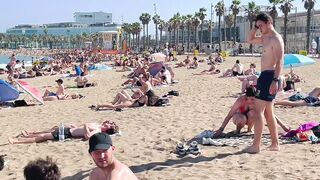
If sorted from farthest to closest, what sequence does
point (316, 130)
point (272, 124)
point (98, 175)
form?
point (316, 130) → point (272, 124) → point (98, 175)

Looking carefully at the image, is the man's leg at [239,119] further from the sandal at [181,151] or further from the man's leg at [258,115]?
the sandal at [181,151]

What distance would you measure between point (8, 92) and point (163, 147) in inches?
293

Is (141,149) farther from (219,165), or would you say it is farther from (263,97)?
(263,97)

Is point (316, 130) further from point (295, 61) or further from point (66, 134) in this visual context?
point (295, 61)

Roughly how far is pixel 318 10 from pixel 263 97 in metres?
65.2

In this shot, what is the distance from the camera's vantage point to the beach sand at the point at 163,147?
17.8ft

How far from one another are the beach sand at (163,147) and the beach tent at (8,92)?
2.36ft

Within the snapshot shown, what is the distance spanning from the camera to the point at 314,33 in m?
58.0

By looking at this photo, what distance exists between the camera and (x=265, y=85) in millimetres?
5629

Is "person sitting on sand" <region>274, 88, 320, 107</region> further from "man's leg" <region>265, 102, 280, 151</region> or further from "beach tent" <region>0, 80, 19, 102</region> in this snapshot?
"beach tent" <region>0, 80, 19, 102</region>

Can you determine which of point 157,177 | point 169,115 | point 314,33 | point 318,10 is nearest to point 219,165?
point 157,177

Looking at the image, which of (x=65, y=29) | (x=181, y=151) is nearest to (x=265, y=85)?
(x=181, y=151)

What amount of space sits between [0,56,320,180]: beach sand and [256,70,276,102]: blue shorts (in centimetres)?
76

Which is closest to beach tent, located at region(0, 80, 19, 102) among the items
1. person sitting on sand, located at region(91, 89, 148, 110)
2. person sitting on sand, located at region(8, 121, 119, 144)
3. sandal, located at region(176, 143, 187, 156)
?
person sitting on sand, located at region(91, 89, 148, 110)
